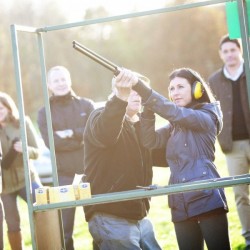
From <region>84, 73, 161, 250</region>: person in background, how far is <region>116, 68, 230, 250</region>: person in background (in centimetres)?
10

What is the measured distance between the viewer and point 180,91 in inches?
176

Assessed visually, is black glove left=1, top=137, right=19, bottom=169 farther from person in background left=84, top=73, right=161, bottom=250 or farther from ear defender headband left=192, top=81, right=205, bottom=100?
ear defender headband left=192, top=81, right=205, bottom=100

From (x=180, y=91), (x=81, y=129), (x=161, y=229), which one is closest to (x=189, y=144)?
(x=180, y=91)

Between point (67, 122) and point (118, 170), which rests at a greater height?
point (67, 122)

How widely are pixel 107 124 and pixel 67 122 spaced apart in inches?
89.8

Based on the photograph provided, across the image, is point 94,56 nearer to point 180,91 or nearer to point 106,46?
point 180,91

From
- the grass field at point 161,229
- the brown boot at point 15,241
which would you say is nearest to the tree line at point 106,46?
the grass field at point 161,229

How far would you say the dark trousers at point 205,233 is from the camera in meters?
4.22

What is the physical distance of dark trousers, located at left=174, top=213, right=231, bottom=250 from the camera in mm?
4223

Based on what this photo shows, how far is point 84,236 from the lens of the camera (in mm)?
7188

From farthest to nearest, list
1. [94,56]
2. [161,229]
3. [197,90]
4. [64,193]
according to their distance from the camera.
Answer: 1. [161,229]
2. [197,90]
3. [64,193]
4. [94,56]

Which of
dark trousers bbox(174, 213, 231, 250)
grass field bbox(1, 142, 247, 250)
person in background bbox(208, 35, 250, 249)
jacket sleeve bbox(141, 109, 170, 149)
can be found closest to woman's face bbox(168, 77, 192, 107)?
jacket sleeve bbox(141, 109, 170, 149)

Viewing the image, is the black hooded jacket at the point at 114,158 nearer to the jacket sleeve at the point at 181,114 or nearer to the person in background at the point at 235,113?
the jacket sleeve at the point at 181,114

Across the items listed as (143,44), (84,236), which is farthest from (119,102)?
(143,44)
